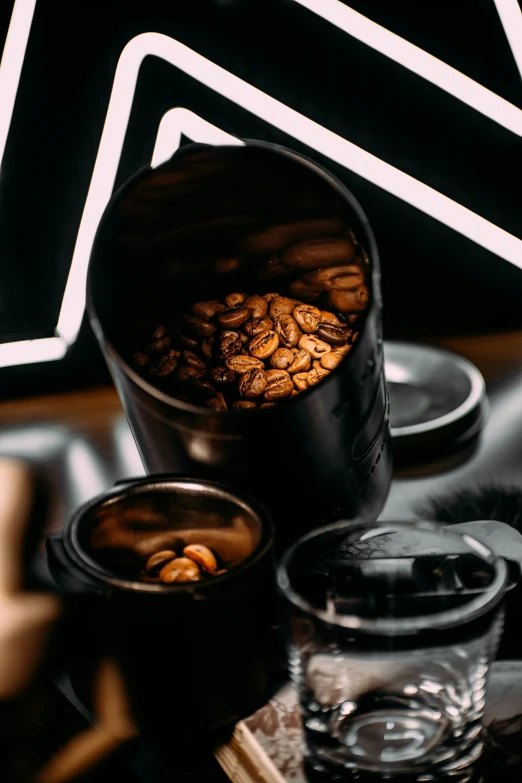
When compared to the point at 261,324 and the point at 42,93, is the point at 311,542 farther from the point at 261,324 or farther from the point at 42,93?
the point at 42,93

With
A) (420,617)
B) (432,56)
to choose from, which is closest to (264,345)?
(420,617)

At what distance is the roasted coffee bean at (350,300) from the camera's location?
64cm

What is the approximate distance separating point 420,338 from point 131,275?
1.53ft

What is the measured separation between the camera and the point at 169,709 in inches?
19.5

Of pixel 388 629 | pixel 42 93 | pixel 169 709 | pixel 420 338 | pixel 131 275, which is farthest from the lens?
pixel 420 338

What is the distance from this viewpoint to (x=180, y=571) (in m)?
0.52

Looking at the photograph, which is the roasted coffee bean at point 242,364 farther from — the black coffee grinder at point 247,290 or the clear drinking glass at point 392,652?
the clear drinking glass at point 392,652

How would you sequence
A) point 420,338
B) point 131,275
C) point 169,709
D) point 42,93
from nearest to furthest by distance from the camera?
point 169,709
point 131,275
point 42,93
point 420,338

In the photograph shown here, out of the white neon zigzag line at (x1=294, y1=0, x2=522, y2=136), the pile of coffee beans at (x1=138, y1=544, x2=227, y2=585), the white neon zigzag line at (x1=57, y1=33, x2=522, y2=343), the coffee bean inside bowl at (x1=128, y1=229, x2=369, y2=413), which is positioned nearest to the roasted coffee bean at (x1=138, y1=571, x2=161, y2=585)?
the pile of coffee beans at (x1=138, y1=544, x2=227, y2=585)

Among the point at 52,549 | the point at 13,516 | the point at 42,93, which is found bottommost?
the point at 13,516

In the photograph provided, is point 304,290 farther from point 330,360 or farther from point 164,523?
point 164,523

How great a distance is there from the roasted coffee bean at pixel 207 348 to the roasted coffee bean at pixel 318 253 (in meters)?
0.09

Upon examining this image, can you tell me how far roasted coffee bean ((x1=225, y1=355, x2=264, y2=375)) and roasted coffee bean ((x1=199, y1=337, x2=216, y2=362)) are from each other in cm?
2

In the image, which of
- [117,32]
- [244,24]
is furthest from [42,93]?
[244,24]
